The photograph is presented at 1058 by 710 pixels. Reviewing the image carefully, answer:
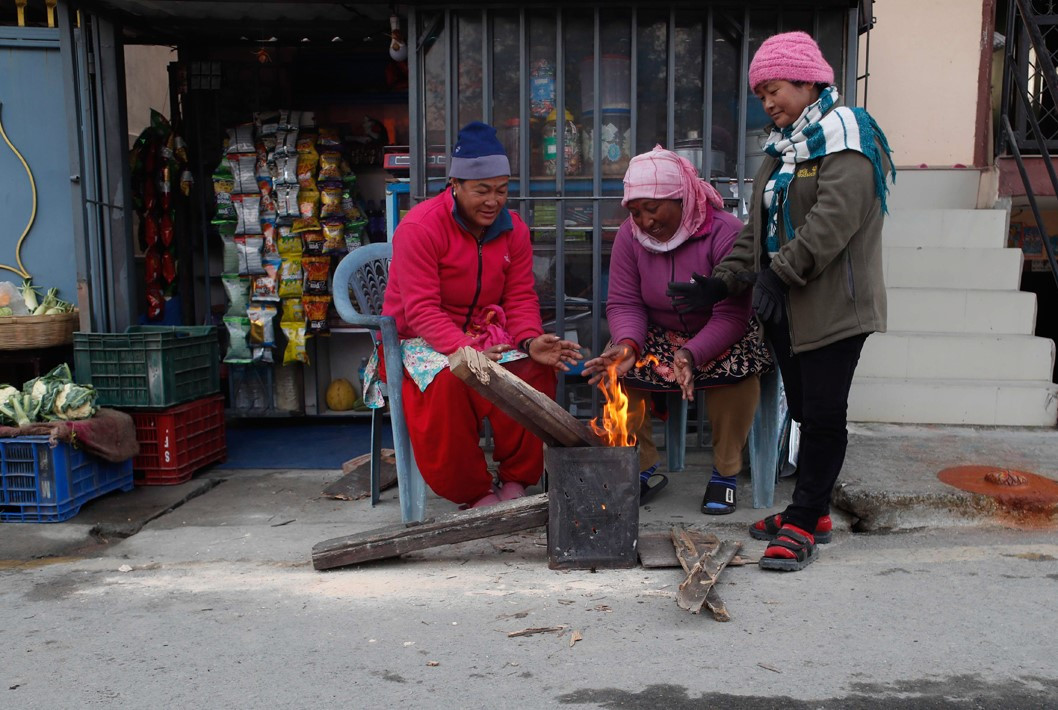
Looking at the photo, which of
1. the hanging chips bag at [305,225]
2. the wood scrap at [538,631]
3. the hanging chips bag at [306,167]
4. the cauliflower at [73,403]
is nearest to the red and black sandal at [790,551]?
the wood scrap at [538,631]

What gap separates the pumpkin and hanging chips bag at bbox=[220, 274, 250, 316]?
85 centimetres

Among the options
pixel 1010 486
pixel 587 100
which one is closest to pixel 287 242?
pixel 587 100

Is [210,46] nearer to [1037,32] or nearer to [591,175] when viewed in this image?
[591,175]

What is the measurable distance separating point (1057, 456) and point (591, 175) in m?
2.86

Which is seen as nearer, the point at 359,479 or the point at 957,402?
the point at 359,479

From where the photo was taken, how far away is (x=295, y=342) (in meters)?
6.05

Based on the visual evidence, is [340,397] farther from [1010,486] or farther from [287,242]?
[1010,486]

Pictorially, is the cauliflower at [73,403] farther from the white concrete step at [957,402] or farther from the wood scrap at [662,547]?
the white concrete step at [957,402]

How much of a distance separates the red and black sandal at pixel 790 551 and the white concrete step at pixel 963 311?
2.61 meters

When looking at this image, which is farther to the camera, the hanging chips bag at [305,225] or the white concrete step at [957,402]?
the hanging chips bag at [305,225]

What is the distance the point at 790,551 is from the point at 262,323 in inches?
161

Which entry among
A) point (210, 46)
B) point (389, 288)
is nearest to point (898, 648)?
point (389, 288)

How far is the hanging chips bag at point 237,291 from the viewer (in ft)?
20.0

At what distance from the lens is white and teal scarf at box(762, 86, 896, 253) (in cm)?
312
